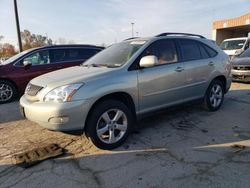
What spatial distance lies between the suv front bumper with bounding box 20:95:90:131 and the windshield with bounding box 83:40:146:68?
1.04m

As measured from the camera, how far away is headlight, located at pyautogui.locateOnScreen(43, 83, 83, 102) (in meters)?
3.37

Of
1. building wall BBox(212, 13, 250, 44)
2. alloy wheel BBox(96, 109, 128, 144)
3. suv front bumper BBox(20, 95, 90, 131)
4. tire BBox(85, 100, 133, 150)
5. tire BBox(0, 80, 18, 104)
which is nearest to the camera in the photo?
suv front bumper BBox(20, 95, 90, 131)

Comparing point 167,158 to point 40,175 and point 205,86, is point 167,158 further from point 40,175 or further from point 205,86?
point 205,86

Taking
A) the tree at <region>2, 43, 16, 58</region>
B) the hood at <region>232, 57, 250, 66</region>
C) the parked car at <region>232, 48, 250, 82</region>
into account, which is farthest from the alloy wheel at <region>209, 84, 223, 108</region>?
the tree at <region>2, 43, 16, 58</region>

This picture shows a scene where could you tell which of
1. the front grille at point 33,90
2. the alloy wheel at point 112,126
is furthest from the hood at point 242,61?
the front grille at point 33,90

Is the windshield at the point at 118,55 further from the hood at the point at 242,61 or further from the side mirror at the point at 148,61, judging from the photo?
the hood at the point at 242,61

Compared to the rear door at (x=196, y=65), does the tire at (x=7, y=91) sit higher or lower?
lower

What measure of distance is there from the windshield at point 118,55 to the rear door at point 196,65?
3.33 feet

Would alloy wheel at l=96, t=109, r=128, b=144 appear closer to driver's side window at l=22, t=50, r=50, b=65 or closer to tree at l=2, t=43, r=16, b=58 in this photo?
driver's side window at l=22, t=50, r=50, b=65

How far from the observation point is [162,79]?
4.34 meters

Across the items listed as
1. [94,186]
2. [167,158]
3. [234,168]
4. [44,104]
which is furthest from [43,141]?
[234,168]

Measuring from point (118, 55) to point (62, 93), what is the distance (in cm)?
146

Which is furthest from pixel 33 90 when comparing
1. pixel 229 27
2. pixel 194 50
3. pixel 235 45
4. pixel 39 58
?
pixel 229 27

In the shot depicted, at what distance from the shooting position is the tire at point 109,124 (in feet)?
11.7
